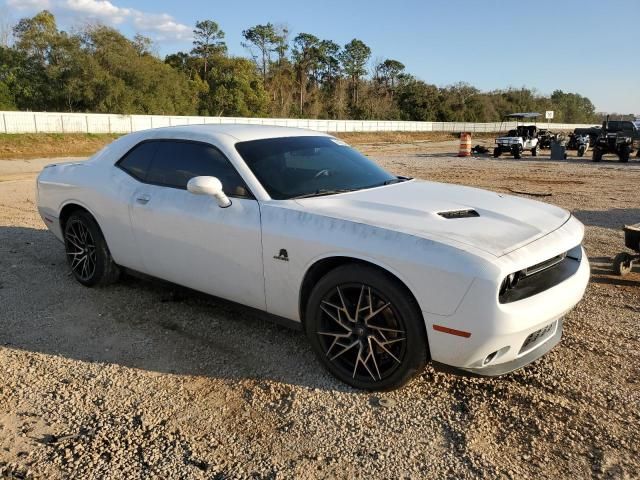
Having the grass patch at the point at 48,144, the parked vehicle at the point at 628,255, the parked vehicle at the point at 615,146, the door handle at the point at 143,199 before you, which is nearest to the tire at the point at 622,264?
the parked vehicle at the point at 628,255

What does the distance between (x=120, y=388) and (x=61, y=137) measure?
31.1m

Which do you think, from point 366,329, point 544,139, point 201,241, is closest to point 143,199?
point 201,241

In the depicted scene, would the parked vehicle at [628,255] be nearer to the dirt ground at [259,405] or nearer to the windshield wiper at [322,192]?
the dirt ground at [259,405]

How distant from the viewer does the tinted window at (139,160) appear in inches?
168

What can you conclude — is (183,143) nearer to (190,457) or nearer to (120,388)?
(120,388)

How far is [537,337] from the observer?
2975 millimetres

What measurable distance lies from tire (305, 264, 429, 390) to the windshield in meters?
0.79

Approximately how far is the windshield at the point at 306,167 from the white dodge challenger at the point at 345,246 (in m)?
0.01

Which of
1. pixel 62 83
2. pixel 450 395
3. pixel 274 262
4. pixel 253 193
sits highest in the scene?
pixel 62 83

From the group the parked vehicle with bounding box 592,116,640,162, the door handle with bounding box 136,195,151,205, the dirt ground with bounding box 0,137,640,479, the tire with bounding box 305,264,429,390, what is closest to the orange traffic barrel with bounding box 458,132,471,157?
the parked vehicle with bounding box 592,116,640,162

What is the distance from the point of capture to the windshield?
356cm

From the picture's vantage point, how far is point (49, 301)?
4500mm

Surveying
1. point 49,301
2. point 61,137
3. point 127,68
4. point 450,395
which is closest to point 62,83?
point 127,68

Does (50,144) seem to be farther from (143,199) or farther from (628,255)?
(628,255)
